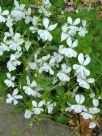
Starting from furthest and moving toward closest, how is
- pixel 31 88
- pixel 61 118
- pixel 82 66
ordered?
pixel 61 118 < pixel 31 88 < pixel 82 66

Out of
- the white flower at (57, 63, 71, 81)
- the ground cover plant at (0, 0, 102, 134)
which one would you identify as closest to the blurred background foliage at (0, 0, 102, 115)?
the ground cover plant at (0, 0, 102, 134)

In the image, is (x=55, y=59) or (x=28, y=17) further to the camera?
(x=28, y=17)

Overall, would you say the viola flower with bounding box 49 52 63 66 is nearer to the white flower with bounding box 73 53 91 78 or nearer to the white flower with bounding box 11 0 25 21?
the white flower with bounding box 73 53 91 78

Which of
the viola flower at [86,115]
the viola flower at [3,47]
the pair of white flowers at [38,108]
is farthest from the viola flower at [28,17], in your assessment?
the viola flower at [86,115]

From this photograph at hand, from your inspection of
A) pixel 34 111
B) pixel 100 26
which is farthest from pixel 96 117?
pixel 100 26

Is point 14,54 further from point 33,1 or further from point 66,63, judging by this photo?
point 33,1

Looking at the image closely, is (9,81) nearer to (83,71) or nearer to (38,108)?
(38,108)

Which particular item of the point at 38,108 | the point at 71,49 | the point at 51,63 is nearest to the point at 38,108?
the point at 38,108

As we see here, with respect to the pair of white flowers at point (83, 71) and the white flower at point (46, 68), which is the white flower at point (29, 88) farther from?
the pair of white flowers at point (83, 71)
